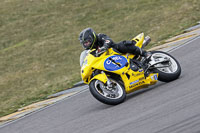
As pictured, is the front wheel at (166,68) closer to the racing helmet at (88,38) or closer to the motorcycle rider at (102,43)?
the motorcycle rider at (102,43)

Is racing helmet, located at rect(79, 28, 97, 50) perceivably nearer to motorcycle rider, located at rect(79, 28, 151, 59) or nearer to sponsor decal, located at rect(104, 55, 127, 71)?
motorcycle rider, located at rect(79, 28, 151, 59)

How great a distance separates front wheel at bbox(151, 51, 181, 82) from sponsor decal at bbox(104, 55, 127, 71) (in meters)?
0.72

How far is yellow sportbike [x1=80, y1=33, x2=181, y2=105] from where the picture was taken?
6.89 m

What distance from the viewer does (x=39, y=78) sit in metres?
13.4

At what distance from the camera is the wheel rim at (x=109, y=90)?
6887 millimetres

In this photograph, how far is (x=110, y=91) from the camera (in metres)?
6.93

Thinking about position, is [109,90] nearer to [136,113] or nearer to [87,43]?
[87,43]

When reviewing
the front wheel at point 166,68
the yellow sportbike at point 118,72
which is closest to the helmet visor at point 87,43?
the yellow sportbike at point 118,72

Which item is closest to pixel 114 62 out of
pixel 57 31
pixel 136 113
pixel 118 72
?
pixel 118 72

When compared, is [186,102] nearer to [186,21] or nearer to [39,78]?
[39,78]

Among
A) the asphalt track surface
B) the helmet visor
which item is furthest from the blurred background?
the helmet visor

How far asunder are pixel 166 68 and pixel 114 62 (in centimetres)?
122

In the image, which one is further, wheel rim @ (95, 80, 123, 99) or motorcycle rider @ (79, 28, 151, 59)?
motorcycle rider @ (79, 28, 151, 59)

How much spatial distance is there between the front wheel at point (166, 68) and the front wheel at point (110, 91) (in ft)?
3.08
